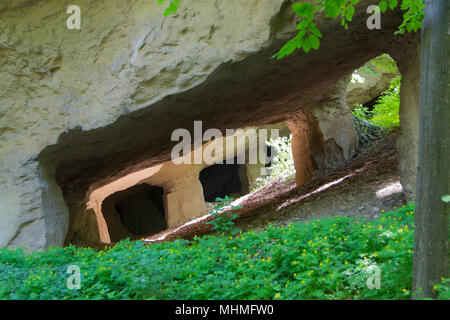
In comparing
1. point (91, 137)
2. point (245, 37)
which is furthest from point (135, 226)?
point (245, 37)

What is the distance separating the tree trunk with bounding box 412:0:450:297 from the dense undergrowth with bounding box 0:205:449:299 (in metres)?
0.16

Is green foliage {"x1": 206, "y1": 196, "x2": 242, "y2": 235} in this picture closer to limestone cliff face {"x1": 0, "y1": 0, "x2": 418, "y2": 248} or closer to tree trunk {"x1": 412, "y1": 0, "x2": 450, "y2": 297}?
limestone cliff face {"x1": 0, "y1": 0, "x2": 418, "y2": 248}

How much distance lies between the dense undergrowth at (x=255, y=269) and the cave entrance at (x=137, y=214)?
15904 millimetres

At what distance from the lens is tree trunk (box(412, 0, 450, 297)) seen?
2547 mm

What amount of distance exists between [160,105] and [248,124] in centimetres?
326

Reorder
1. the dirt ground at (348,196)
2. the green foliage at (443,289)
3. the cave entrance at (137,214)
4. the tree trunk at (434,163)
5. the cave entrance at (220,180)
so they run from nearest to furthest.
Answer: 1. the green foliage at (443,289)
2. the tree trunk at (434,163)
3. the dirt ground at (348,196)
4. the cave entrance at (137,214)
5. the cave entrance at (220,180)

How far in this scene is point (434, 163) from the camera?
256 cm

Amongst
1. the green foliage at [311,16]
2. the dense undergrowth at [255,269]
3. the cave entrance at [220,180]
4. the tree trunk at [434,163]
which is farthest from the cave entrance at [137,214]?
the tree trunk at [434,163]

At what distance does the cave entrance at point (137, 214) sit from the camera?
2003 cm

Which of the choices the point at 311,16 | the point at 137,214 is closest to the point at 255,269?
the point at 311,16

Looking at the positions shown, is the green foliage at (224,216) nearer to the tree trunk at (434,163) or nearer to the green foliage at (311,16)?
the green foliage at (311,16)

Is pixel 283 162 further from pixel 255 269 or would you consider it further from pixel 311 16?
pixel 311 16

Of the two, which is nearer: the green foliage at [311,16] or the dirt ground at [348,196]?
the green foliage at [311,16]
